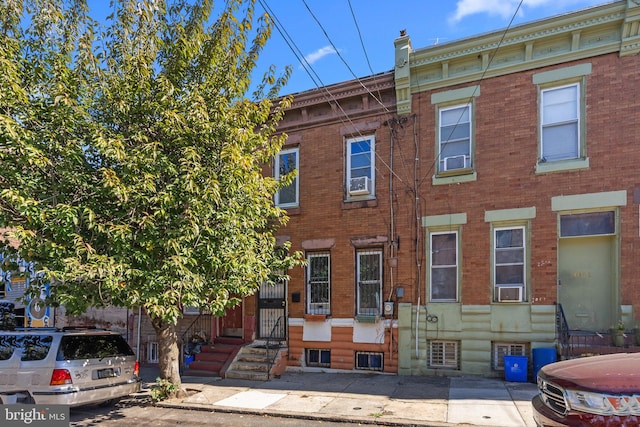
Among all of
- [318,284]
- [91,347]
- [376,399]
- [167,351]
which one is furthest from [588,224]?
[91,347]

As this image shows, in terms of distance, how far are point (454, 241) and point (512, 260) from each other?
1356 millimetres

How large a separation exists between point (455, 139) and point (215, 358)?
8539 mm

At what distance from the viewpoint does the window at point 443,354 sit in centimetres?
1034

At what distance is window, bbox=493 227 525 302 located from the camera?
977cm

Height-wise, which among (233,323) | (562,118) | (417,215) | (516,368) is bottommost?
(516,368)

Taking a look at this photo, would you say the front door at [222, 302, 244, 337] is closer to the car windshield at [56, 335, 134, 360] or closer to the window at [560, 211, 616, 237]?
the car windshield at [56, 335, 134, 360]

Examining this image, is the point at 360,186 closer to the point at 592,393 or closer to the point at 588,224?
the point at 588,224

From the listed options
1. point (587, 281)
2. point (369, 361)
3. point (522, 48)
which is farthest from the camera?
point (369, 361)

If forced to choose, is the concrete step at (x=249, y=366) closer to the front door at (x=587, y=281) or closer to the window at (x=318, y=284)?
the window at (x=318, y=284)

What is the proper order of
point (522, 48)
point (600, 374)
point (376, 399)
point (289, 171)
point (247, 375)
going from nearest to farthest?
point (600, 374)
point (376, 399)
point (522, 48)
point (247, 375)
point (289, 171)

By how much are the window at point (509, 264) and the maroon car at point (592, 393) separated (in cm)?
497

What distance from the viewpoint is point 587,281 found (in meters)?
9.47

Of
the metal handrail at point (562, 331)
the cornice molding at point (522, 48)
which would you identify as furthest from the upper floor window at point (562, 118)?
the metal handrail at point (562, 331)

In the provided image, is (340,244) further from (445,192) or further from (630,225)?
(630,225)
